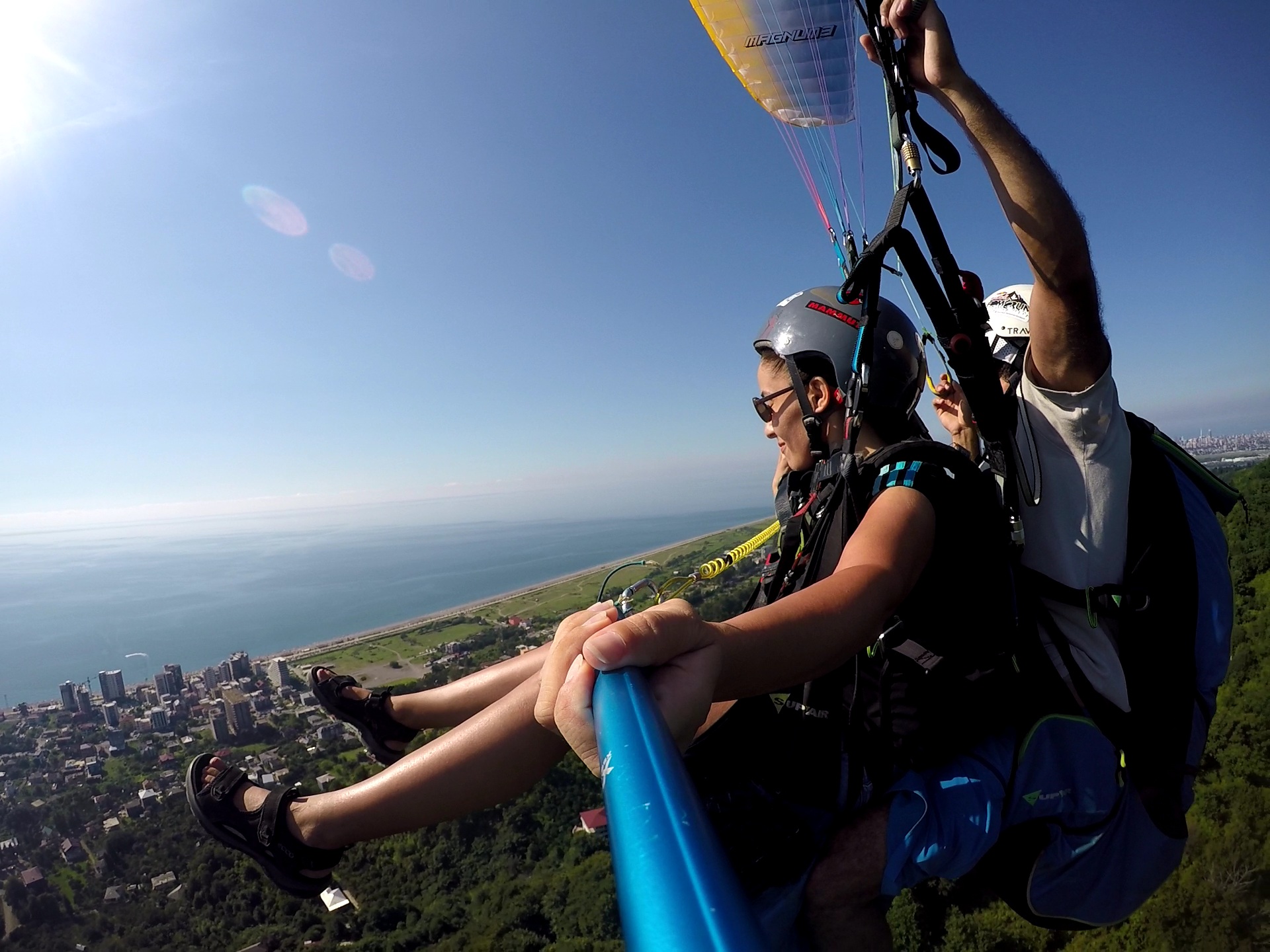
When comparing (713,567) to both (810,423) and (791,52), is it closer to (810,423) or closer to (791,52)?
(810,423)

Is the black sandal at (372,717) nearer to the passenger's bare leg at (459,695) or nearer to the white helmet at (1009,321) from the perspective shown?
the passenger's bare leg at (459,695)

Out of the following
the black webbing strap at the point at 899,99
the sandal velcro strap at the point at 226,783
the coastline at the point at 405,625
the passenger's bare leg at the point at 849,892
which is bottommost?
the coastline at the point at 405,625

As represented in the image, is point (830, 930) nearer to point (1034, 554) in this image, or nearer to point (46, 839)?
point (1034, 554)

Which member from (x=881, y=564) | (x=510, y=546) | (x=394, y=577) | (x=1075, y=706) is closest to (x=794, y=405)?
(x=881, y=564)

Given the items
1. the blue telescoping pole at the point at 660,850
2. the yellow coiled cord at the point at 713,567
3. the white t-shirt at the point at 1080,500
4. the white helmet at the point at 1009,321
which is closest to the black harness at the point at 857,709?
the white t-shirt at the point at 1080,500

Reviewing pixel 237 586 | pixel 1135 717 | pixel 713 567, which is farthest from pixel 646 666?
pixel 237 586
